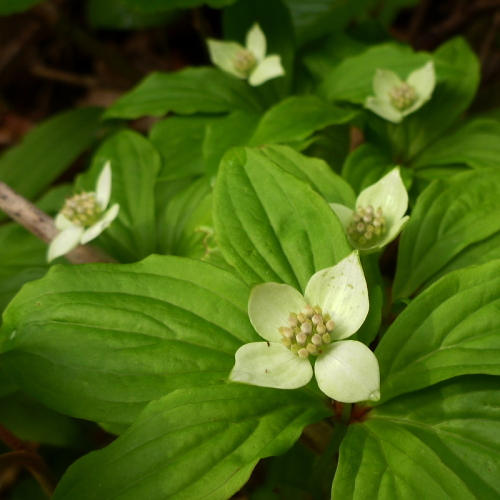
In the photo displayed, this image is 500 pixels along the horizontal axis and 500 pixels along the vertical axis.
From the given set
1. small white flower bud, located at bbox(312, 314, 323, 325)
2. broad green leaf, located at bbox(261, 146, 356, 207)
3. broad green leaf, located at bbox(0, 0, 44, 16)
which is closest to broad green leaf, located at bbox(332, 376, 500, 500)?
small white flower bud, located at bbox(312, 314, 323, 325)

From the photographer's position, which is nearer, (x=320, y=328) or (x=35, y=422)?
(x=320, y=328)

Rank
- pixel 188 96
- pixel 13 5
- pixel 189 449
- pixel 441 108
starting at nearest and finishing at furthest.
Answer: pixel 189 449 < pixel 441 108 < pixel 188 96 < pixel 13 5

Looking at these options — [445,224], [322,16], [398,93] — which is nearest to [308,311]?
[445,224]

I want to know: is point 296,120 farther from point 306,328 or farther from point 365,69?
point 306,328

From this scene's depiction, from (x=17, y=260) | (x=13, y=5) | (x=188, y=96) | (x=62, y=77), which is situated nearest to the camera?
(x=17, y=260)

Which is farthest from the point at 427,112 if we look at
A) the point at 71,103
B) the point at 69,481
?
the point at 71,103

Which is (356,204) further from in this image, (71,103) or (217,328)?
(71,103)
